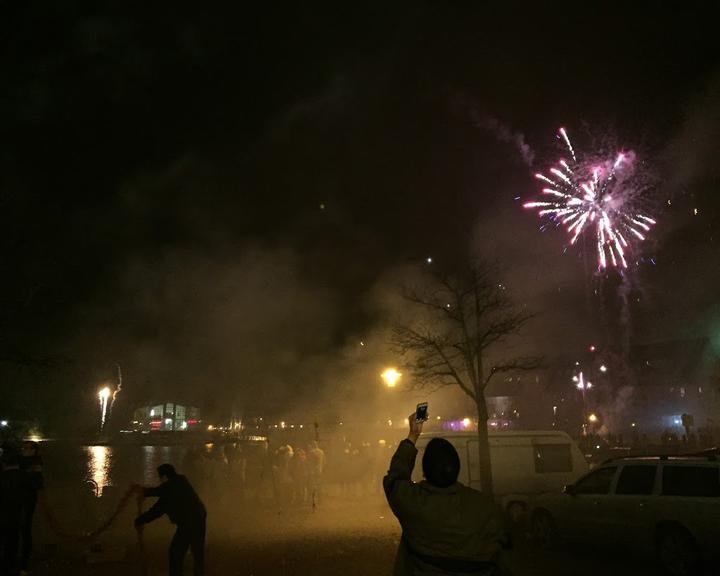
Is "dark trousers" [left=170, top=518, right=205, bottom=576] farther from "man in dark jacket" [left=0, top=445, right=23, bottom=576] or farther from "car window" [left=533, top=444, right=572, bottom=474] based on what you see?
"car window" [left=533, top=444, right=572, bottom=474]

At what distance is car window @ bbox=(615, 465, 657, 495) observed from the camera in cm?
897

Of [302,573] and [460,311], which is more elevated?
[460,311]

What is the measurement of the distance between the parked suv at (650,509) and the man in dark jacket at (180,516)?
6.33 meters

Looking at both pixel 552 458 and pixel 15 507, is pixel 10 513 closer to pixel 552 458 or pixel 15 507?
pixel 15 507

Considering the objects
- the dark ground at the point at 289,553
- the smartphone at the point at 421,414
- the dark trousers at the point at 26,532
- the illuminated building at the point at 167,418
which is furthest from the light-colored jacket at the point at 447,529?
the illuminated building at the point at 167,418

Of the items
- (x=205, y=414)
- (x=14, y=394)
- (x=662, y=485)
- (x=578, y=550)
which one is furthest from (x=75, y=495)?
(x=205, y=414)

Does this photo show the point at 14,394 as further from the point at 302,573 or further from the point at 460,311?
the point at 302,573

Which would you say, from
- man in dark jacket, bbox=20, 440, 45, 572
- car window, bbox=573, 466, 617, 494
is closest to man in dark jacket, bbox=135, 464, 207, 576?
man in dark jacket, bbox=20, 440, 45, 572

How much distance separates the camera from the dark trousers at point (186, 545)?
636cm

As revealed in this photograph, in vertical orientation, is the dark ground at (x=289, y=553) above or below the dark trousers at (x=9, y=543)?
below

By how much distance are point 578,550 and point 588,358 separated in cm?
6993

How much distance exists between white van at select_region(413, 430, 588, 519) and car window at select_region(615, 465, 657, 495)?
4839mm

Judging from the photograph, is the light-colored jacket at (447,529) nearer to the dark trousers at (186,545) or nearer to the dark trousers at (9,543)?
the dark trousers at (186,545)

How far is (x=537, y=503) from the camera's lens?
1083 cm
